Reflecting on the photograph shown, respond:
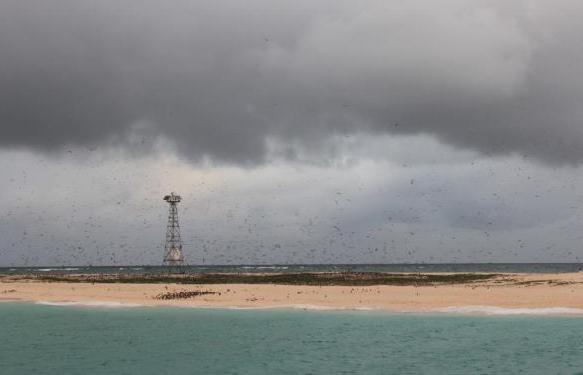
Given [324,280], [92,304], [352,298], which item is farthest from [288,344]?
[324,280]

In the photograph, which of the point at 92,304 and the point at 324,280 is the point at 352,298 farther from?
the point at 324,280

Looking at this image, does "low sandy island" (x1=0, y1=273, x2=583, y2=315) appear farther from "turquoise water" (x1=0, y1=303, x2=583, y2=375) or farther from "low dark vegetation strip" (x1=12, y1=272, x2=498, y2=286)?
"low dark vegetation strip" (x1=12, y1=272, x2=498, y2=286)

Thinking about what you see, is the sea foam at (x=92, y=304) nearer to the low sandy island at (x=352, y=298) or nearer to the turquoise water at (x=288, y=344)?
the low sandy island at (x=352, y=298)

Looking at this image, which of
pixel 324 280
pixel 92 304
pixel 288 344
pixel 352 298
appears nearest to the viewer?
pixel 288 344

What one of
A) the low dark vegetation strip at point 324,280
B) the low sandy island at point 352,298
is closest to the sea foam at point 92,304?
the low sandy island at point 352,298

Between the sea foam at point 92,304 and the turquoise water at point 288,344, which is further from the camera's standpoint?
the sea foam at point 92,304

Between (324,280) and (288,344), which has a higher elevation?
(324,280)

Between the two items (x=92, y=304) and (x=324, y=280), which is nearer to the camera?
(x=92, y=304)

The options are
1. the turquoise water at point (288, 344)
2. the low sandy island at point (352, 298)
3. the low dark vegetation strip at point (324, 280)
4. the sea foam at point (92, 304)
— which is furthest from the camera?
the low dark vegetation strip at point (324, 280)

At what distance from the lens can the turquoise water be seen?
25.7 meters

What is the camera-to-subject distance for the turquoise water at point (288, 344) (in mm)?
25703

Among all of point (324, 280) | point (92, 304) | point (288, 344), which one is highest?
point (324, 280)

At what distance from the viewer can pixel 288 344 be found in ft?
103

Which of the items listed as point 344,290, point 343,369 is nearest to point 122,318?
point 343,369
